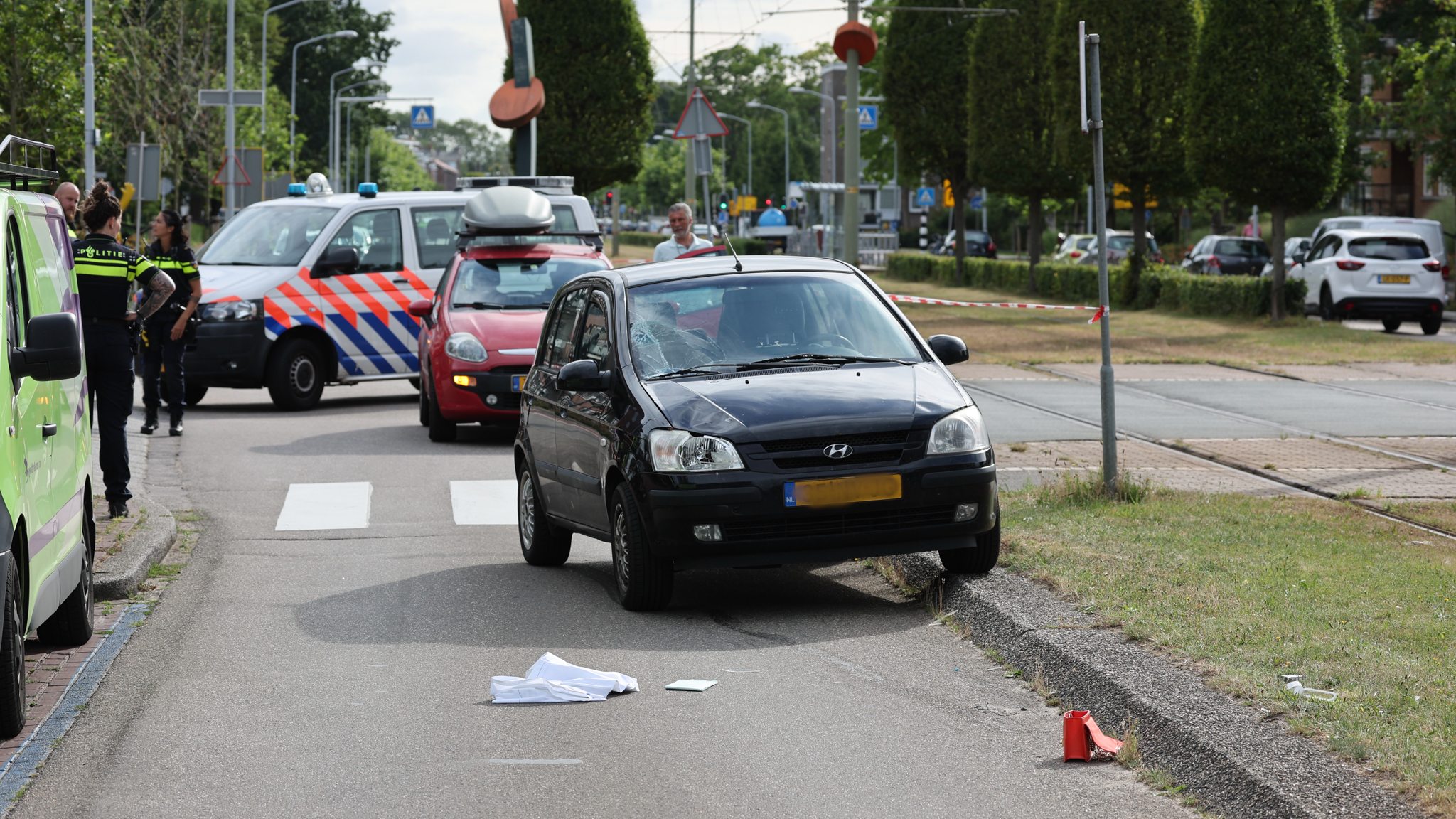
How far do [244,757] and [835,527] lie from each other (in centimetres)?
289

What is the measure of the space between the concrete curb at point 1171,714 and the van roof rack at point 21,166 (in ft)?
13.8

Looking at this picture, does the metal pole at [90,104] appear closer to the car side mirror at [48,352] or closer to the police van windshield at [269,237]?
the police van windshield at [269,237]

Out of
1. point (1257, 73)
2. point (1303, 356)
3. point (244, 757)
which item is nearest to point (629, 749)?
point (244, 757)

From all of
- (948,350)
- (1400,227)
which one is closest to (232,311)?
(948,350)

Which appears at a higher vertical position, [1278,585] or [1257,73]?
[1257,73]

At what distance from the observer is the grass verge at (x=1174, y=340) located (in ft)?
76.2

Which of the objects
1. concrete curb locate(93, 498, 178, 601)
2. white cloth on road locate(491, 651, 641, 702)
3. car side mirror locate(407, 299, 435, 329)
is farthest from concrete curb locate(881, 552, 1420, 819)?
car side mirror locate(407, 299, 435, 329)

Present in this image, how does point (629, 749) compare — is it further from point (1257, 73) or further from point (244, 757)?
point (1257, 73)

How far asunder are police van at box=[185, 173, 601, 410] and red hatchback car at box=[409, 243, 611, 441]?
1926mm

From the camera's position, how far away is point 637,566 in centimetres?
791

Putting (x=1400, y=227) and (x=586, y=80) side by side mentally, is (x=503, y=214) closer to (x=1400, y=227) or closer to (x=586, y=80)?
(x=1400, y=227)

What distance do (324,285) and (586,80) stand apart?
1363 inches

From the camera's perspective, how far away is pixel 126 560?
8977 mm

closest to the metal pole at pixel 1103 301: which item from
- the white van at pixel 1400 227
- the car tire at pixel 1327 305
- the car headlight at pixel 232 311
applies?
the car headlight at pixel 232 311
